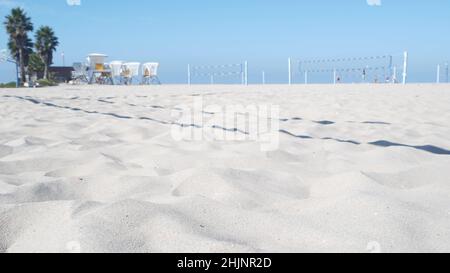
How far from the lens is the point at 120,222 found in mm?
1058

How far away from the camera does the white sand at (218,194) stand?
0.99m

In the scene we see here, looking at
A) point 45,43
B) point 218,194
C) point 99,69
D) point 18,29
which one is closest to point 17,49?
point 18,29

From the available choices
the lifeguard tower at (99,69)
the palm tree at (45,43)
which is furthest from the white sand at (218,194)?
the palm tree at (45,43)

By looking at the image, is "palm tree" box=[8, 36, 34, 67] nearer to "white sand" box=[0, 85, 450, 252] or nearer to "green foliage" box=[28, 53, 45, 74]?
"green foliage" box=[28, 53, 45, 74]

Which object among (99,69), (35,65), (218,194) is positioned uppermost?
(35,65)

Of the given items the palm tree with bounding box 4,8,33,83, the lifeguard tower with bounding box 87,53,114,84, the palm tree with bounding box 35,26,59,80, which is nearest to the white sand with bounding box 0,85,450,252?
the lifeguard tower with bounding box 87,53,114,84

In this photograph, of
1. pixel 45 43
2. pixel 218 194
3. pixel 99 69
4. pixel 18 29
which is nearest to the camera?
pixel 218 194

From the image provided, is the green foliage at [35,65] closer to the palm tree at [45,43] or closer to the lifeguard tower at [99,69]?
the palm tree at [45,43]

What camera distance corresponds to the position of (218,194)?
1350 mm

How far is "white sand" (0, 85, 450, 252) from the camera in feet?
3.23

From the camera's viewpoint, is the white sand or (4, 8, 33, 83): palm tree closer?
the white sand

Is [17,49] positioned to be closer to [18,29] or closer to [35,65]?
[18,29]
